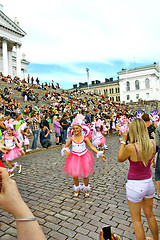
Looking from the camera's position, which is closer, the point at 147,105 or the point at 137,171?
the point at 137,171

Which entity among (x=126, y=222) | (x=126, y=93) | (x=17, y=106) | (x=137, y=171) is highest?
(x=126, y=93)

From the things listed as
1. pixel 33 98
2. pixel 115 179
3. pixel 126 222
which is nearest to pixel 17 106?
pixel 33 98

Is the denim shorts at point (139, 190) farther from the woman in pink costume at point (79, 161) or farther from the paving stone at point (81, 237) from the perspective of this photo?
the woman in pink costume at point (79, 161)

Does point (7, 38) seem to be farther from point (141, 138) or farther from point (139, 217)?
point (139, 217)

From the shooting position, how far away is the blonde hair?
8.42 ft

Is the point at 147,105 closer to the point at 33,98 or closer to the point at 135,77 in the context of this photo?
the point at 33,98

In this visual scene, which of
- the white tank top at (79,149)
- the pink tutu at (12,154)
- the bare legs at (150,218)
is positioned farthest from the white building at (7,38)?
the bare legs at (150,218)

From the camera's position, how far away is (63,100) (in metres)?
25.0

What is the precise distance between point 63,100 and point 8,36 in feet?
89.6

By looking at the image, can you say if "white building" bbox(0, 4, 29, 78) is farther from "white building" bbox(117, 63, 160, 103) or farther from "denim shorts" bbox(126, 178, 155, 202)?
"denim shorts" bbox(126, 178, 155, 202)

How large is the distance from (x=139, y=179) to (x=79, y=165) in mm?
2115

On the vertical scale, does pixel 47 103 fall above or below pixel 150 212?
above

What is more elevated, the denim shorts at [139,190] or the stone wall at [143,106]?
the stone wall at [143,106]

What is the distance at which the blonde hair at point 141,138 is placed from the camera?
101 inches
